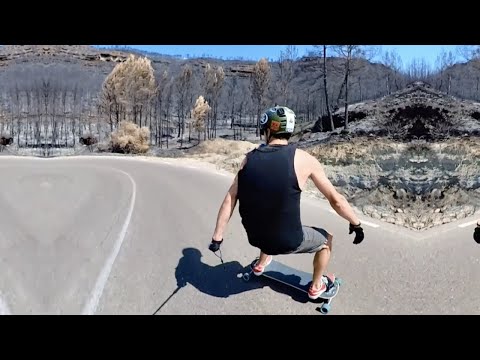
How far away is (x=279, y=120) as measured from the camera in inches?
88.7

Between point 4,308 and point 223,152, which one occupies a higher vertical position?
point 223,152

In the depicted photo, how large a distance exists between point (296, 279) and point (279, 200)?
0.55 metres

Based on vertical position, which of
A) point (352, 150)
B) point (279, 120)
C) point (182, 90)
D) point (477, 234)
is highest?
point (182, 90)

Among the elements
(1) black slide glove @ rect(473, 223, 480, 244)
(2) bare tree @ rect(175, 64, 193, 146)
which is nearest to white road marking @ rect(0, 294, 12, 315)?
(2) bare tree @ rect(175, 64, 193, 146)

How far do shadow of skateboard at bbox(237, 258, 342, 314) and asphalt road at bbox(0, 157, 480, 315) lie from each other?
4 cm

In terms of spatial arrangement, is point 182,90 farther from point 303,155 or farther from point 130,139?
point 303,155

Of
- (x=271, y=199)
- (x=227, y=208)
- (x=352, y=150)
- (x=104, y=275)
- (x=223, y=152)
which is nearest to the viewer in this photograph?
(x=104, y=275)

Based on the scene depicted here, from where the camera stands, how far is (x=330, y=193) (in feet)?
7.73

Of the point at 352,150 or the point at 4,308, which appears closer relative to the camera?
the point at 4,308

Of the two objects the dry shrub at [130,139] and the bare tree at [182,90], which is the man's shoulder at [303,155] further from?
the dry shrub at [130,139]

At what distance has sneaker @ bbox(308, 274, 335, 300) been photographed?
7.76ft

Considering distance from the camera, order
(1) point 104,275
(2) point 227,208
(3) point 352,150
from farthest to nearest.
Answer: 1. (3) point 352,150
2. (2) point 227,208
3. (1) point 104,275

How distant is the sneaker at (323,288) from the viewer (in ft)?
7.76

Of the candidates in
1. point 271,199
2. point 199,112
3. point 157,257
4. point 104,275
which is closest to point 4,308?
point 104,275
